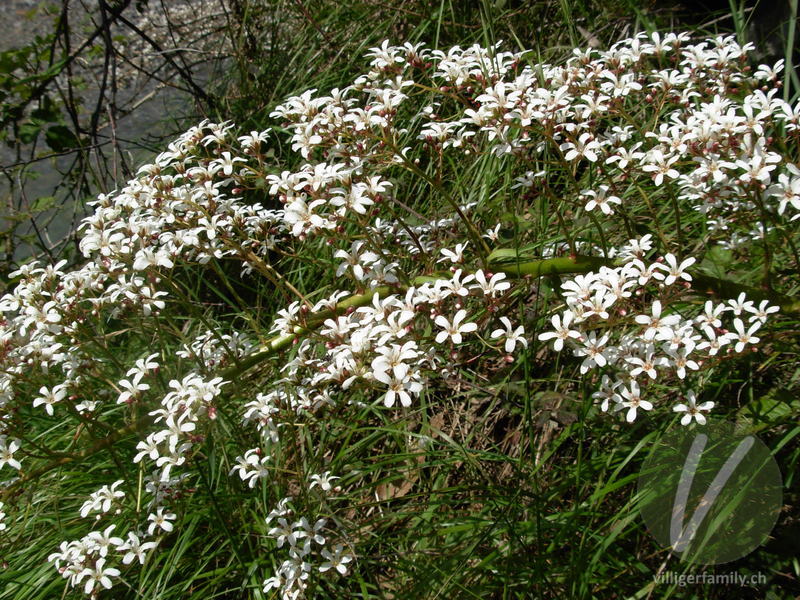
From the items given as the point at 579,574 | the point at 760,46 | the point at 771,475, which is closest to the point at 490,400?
the point at 579,574

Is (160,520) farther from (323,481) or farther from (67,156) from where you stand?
(67,156)

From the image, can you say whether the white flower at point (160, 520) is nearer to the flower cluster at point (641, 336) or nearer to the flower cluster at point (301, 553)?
the flower cluster at point (301, 553)

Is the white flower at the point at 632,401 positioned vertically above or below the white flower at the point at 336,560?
above

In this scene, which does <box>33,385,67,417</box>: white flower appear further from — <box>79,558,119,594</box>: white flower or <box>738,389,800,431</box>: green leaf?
<box>738,389,800,431</box>: green leaf

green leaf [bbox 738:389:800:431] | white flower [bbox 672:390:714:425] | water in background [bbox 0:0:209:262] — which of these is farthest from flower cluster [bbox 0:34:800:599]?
water in background [bbox 0:0:209:262]

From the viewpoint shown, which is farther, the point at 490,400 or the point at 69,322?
the point at 490,400

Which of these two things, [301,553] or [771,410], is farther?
[301,553]

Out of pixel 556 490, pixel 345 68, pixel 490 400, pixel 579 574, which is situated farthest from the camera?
pixel 345 68

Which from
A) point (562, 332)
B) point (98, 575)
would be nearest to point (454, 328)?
point (562, 332)

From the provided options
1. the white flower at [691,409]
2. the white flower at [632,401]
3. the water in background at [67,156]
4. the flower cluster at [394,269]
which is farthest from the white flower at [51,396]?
the water in background at [67,156]

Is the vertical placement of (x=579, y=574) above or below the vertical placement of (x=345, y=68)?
below

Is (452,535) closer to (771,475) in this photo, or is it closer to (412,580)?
(412,580)
